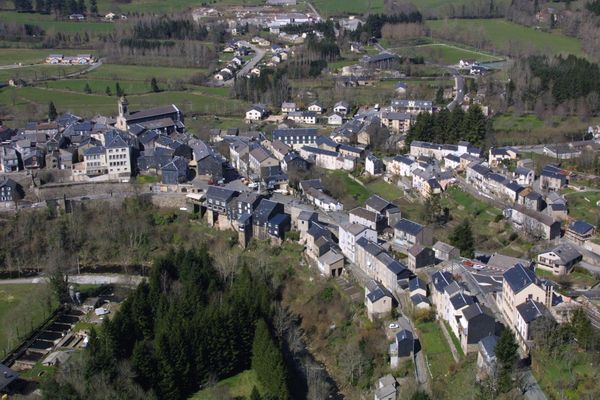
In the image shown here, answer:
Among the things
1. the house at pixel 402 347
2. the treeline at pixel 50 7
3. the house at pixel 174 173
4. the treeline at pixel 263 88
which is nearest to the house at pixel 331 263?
the house at pixel 402 347

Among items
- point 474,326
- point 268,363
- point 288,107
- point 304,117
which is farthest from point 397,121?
point 268,363

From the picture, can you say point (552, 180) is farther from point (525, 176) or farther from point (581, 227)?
point (581, 227)

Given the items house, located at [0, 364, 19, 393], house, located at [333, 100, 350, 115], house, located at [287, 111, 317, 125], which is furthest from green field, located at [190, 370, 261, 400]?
house, located at [333, 100, 350, 115]

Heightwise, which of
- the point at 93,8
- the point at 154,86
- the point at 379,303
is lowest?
the point at 379,303

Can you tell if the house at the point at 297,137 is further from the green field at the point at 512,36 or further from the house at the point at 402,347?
the green field at the point at 512,36

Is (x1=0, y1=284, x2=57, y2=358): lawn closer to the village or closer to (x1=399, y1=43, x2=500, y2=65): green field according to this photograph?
the village

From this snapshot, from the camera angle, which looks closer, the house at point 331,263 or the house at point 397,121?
the house at point 331,263

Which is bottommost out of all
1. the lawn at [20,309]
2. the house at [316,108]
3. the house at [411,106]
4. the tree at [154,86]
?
the lawn at [20,309]
